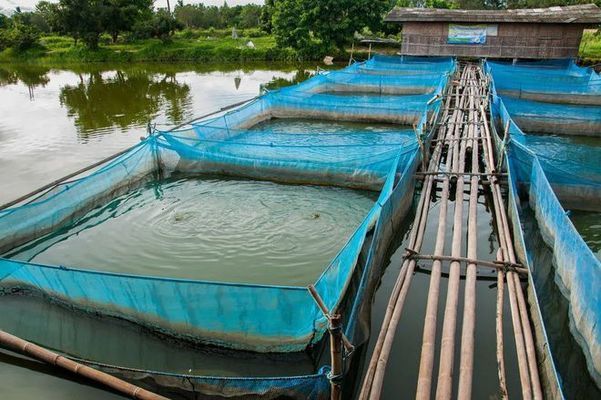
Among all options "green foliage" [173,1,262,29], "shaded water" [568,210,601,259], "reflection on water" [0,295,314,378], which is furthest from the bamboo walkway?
"green foliage" [173,1,262,29]

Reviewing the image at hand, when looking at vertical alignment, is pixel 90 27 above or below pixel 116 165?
above

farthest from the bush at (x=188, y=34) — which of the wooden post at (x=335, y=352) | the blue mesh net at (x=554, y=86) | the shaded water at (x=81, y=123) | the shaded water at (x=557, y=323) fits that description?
the wooden post at (x=335, y=352)

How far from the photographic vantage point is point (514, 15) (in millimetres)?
21062

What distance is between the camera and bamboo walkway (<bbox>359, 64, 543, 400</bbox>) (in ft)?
11.9

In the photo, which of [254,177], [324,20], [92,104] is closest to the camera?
[254,177]

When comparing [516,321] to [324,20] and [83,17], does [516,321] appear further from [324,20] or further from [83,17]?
[83,17]

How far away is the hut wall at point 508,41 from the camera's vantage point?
2077cm

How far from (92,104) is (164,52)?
18156 mm

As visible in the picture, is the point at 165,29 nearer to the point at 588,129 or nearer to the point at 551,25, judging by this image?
the point at 551,25

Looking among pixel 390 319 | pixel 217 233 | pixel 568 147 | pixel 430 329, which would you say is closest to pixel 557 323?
pixel 430 329

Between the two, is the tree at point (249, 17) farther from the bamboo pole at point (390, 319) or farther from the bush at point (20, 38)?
the bamboo pole at point (390, 319)

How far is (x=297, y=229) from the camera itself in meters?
7.10

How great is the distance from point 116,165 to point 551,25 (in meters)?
20.5

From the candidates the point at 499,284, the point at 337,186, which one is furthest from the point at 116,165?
the point at 499,284
